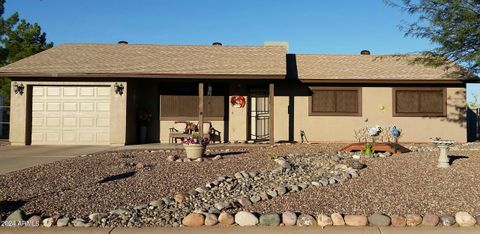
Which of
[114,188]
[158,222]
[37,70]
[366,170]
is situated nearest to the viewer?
[158,222]

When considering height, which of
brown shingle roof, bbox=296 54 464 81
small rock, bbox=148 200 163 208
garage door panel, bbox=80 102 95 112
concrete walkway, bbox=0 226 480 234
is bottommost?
concrete walkway, bbox=0 226 480 234

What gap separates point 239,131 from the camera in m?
18.7

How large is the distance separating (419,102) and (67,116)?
13891 millimetres

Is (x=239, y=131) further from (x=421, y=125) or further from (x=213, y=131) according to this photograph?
(x=421, y=125)

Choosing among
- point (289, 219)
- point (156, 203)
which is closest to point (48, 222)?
point (156, 203)

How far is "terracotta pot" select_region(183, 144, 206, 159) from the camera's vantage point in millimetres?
11570

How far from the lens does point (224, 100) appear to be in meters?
18.7

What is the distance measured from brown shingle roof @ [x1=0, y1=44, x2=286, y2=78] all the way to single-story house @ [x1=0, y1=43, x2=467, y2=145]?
4 centimetres

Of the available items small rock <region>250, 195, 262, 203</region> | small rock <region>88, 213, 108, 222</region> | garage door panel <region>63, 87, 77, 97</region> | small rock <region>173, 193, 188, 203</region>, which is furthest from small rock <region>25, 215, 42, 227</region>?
garage door panel <region>63, 87, 77, 97</region>

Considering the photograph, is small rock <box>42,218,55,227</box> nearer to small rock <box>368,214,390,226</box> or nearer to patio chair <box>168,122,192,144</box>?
small rock <box>368,214,390,226</box>

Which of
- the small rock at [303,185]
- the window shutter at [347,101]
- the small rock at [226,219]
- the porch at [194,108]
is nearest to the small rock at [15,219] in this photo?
the small rock at [226,219]

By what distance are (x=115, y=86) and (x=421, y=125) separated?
12155mm

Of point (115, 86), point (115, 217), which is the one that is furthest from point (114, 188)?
point (115, 86)

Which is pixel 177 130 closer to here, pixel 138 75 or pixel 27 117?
pixel 138 75
